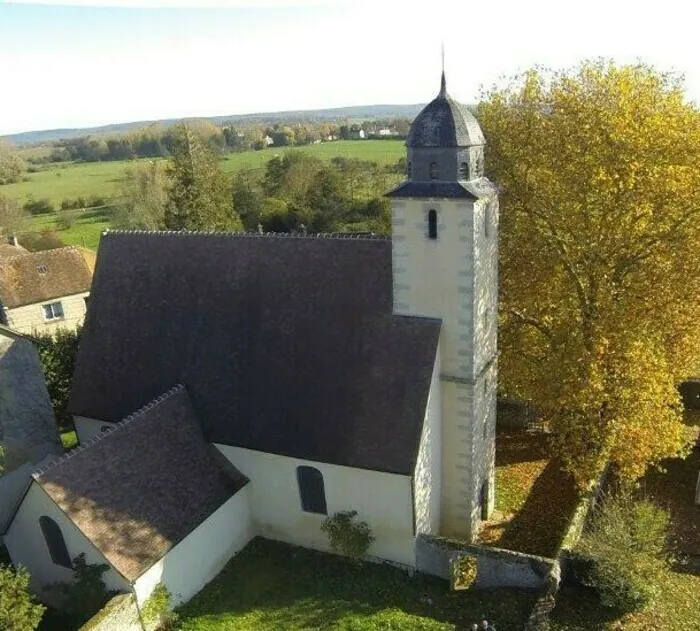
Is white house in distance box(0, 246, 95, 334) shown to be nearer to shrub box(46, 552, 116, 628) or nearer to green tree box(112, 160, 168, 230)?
green tree box(112, 160, 168, 230)

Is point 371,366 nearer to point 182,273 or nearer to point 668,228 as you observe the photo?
point 182,273

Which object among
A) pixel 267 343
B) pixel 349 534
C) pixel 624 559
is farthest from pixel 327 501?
pixel 624 559

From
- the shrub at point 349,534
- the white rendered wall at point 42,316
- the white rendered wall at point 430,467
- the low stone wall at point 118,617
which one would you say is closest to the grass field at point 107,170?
the white rendered wall at point 42,316

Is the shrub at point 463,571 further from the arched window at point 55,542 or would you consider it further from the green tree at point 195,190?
the green tree at point 195,190

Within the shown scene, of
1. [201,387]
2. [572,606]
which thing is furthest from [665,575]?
[201,387]

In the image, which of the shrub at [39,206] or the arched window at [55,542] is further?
the shrub at [39,206]
